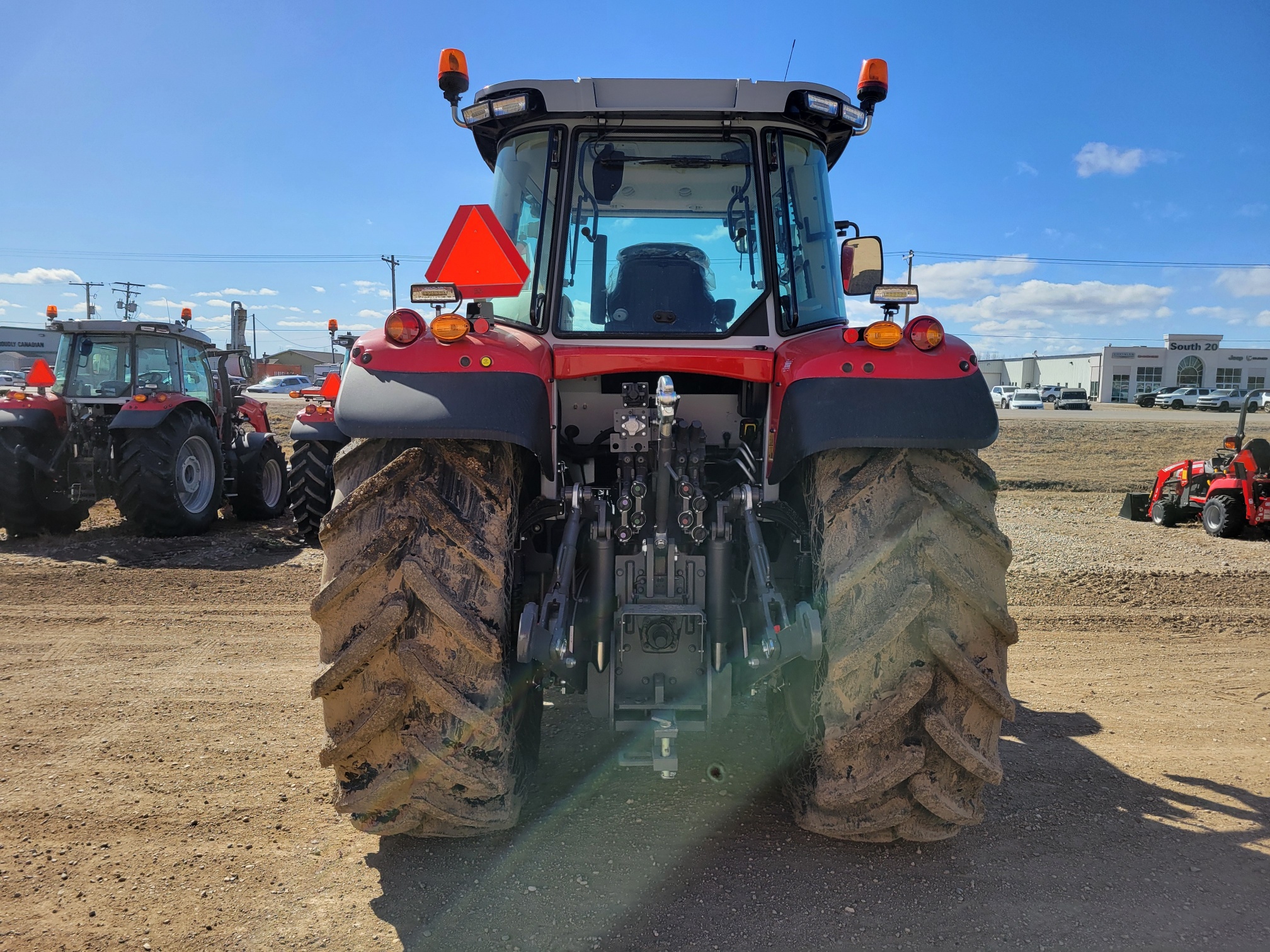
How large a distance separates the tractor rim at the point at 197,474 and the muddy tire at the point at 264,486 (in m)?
0.47

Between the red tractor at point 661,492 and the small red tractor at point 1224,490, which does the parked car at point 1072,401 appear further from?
the red tractor at point 661,492

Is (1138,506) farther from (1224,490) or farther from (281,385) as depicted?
(281,385)

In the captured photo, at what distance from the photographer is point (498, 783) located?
254cm

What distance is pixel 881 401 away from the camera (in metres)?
2.62

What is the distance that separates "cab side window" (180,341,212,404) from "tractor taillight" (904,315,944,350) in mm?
9576

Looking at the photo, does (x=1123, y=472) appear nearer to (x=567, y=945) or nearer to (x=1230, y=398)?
(x=567, y=945)

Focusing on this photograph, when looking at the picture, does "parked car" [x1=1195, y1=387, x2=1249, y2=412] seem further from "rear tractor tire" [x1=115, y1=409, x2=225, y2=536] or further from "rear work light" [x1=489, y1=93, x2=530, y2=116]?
"rear work light" [x1=489, y1=93, x2=530, y2=116]

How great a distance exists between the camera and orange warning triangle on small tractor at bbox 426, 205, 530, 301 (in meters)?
2.94

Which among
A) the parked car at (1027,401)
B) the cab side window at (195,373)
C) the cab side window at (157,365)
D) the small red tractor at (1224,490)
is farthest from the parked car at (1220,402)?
the cab side window at (157,365)

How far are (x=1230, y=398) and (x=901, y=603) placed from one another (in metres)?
48.2

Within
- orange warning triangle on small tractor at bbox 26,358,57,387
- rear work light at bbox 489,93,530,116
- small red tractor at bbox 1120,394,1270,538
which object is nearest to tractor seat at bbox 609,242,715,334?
rear work light at bbox 489,93,530,116

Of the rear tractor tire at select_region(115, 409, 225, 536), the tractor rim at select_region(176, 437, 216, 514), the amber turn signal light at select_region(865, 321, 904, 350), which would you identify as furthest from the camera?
the tractor rim at select_region(176, 437, 216, 514)

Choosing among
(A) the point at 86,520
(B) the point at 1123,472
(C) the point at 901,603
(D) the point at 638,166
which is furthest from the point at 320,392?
(B) the point at 1123,472

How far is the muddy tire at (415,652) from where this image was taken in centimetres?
243
